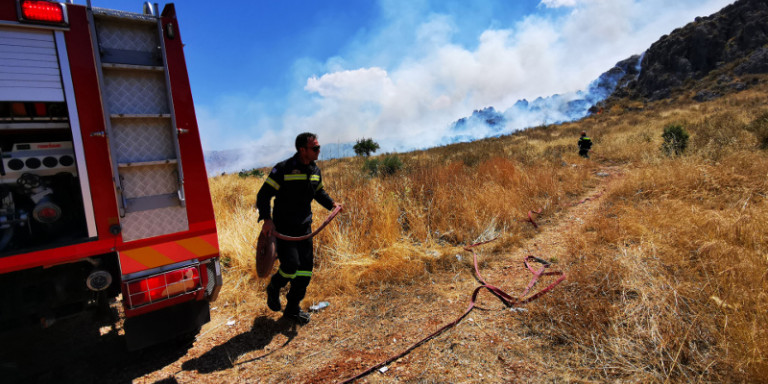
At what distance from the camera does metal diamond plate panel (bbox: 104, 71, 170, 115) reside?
6.45 ft

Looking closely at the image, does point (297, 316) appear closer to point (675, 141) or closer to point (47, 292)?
point (47, 292)

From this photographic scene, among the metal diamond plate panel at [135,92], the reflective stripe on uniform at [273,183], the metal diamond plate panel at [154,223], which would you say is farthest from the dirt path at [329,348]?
the metal diamond plate panel at [135,92]

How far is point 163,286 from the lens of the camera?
2141mm

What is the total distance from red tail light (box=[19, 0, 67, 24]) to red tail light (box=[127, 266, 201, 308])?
162 cm

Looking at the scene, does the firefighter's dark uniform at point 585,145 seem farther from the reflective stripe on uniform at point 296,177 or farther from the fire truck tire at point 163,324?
the fire truck tire at point 163,324

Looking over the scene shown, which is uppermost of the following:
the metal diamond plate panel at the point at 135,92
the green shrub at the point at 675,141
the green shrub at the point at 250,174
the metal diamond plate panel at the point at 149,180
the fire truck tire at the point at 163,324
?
the green shrub at the point at 250,174

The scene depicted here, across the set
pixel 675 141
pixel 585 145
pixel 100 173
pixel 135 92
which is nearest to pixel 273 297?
pixel 100 173

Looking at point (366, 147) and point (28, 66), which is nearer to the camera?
point (28, 66)

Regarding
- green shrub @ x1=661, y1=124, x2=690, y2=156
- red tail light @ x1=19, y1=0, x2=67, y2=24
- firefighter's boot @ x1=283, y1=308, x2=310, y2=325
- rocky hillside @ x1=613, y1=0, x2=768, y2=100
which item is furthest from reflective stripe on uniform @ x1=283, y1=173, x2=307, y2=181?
rocky hillside @ x1=613, y1=0, x2=768, y2=100

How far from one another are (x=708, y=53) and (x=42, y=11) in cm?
7669

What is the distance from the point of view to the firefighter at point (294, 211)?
114 inches

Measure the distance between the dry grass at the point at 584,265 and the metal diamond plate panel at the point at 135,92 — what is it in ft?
7.67

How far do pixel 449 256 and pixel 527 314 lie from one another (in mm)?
1474

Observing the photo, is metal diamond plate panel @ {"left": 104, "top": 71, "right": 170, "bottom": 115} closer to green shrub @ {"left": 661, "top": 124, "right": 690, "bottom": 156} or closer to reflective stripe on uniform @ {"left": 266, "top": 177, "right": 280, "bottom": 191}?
reflective stripe on uniform @ {"left": 266, "top": 177, "right": 280, "bottom": 191}
